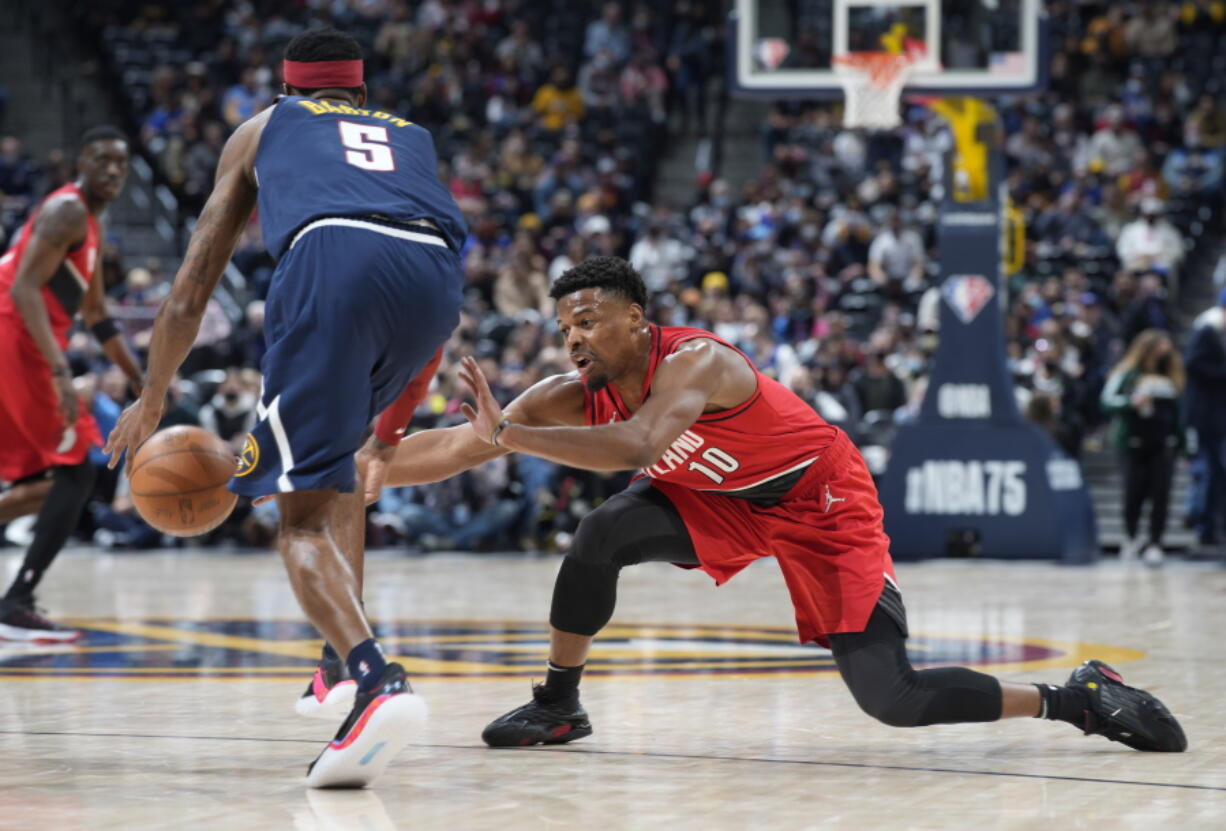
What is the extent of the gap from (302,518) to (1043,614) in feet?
17.4

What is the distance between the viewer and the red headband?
14.8 ft

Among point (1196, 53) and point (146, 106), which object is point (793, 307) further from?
point (146, 106)

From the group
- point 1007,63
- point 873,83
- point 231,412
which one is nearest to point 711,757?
point 873,83

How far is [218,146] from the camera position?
66.1 ft

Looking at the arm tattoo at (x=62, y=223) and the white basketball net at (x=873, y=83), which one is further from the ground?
the white basketball net at (x=873, y=83)

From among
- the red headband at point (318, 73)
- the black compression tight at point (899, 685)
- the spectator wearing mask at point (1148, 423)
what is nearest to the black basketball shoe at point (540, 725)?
the black compression tight at point (899, 685)

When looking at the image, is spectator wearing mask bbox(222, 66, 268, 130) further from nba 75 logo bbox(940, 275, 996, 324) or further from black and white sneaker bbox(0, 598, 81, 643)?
black and white sneaker bbox(0, 598, 81, 643)

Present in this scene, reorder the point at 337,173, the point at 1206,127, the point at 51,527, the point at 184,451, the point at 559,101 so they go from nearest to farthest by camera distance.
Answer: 1. the point at 337,173
2. the point at 184,451
3. the point at 51,527
4. the point at 1206,127
5. the point at 559,101

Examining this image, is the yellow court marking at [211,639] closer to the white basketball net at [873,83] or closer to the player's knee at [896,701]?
the player's knee at [896,701]

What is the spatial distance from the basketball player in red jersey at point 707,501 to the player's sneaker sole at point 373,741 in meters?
0.73

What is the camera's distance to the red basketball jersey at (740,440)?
4.60 meters

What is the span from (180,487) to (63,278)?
284cm

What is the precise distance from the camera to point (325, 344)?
160 inches

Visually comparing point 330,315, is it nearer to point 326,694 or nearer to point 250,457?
point 250,457
